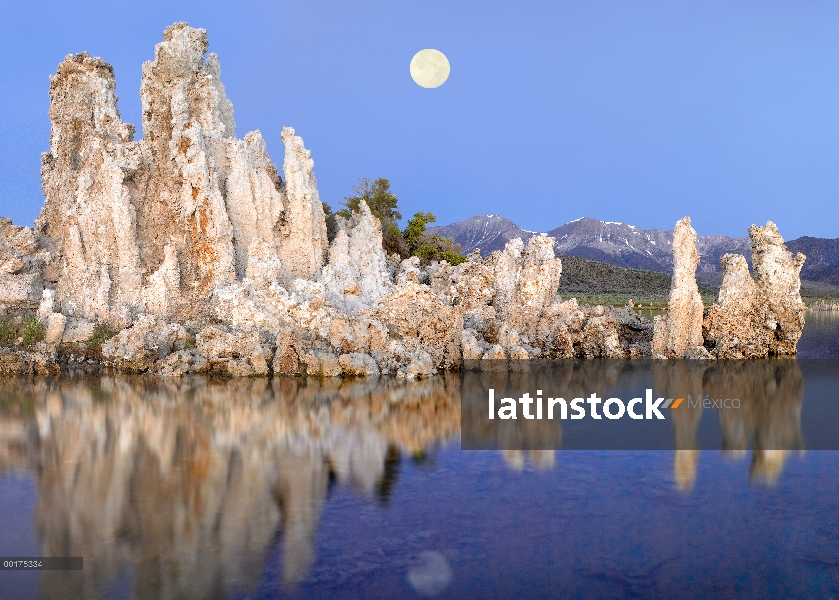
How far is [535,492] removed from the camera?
27.9ft

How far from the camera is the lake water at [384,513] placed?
609 cm

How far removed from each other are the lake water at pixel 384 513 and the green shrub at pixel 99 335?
264 inches

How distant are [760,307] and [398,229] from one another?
14.7 m

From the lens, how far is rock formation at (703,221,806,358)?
21286 millimetres

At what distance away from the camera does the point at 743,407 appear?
45.2 ft

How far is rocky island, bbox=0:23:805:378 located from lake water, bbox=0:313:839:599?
20.9 feet

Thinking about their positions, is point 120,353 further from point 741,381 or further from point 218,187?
point 741,381

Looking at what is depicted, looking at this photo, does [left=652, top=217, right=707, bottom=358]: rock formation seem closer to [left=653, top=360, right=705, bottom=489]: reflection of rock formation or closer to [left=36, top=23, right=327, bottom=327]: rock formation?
[left=653, top=360, right=705, bottom=489]: reflection of rock formation

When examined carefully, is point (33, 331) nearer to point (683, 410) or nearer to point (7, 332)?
point (7, 332)

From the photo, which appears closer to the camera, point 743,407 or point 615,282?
point 743,407

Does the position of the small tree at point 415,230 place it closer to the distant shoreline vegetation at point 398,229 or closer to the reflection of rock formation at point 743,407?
the distant shoreline vegetation at point 398,229

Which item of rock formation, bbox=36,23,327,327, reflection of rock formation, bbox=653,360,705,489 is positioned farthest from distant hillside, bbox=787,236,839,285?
rock formation, bbox=36,23,327,327

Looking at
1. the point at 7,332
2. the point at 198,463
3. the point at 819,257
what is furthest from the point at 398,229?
the point at 819,257

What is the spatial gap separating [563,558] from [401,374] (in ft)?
35.1
